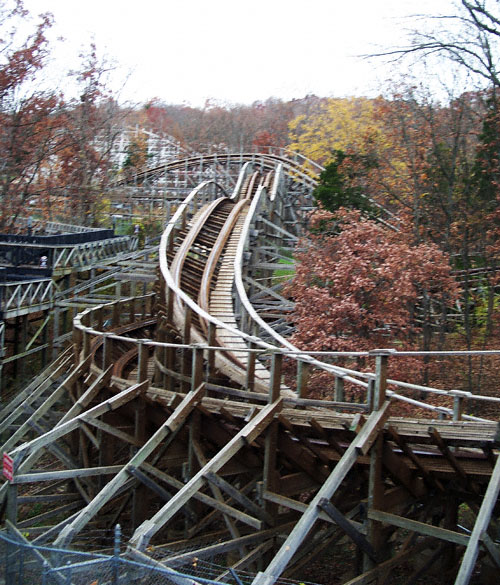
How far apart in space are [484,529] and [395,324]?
7.55 m

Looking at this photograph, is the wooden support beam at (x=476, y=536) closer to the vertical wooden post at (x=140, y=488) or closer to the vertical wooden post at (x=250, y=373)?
the vertical wooden post at (x=250, y=373)

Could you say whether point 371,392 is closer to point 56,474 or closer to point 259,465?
point 259,465

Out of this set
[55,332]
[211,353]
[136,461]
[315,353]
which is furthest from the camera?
[55,332]

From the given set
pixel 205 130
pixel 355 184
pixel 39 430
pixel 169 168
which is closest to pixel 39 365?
pixel 39 430

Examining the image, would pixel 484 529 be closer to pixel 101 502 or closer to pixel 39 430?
pixel 101 502

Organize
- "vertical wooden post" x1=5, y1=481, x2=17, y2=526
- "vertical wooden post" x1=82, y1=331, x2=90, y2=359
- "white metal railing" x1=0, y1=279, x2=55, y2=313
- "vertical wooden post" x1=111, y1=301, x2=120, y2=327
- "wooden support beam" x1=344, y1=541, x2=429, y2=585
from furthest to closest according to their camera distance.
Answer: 1. "white metal railing" x1=0, y1=279, x2=55, y2=313
2. "vertical wooden post" x1=111, y1=301, x2=120, y2=327
3. "vertical wooden post" x1=82, y1=331, x2=90, y2=359
4. "vertical wooden post" x1=5, y1=481, x2=17, y2=526
5. "wooden support beam" x1=344, y1=541, x2=429, y2=585

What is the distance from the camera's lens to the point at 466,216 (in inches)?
656

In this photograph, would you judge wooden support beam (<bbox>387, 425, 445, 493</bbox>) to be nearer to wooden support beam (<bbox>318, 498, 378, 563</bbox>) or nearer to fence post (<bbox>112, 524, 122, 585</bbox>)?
wooden support beam (<bbox>318, 498, 378, 563</bbox>)

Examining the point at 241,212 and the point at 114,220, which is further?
the point at 114,220

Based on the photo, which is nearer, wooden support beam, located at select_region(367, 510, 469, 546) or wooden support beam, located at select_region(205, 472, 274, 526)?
wooden support beam, located at select_region(367, 510, 469, 546)

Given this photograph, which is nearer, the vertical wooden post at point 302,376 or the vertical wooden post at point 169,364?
the vertical wooden post at point 302,376

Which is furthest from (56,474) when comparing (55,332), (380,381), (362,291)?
(55,332)

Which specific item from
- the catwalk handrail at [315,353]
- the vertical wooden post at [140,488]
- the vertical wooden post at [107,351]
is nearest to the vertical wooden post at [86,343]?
the catwalk handrail at [315,353]

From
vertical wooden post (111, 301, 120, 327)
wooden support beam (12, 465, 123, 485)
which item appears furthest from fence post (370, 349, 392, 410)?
vertical wooden post (111, 301, 120, 327)
